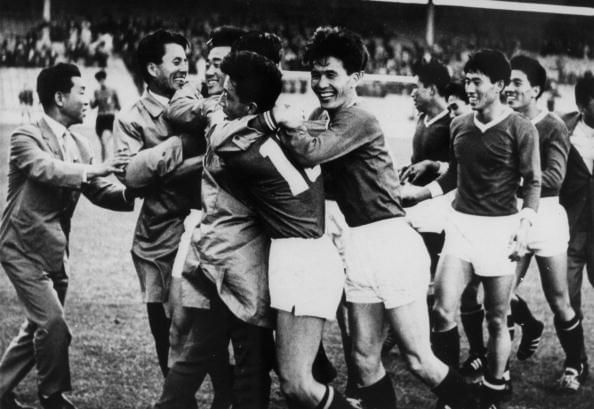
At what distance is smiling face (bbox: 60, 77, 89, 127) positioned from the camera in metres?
3.15

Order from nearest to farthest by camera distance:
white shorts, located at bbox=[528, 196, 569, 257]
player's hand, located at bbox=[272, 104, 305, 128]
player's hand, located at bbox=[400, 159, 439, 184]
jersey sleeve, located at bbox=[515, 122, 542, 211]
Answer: player's hand, located at bbox=[272, 104, 305, 128] < jersey sleeve, located at bbox=[515, 122, 542, 211] < player's hand, located at bbox=[400, 159, 439, 184] < white shorts, located at bbox=[528, 196, 569, 257]

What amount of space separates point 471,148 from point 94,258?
364cm

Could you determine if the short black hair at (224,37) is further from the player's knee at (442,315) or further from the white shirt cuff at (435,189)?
the player's knee at (442,315)

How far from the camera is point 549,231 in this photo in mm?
3697

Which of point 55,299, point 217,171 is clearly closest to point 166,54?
point 217,171

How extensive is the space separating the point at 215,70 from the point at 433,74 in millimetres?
1566

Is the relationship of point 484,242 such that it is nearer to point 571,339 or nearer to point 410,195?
point 410,195

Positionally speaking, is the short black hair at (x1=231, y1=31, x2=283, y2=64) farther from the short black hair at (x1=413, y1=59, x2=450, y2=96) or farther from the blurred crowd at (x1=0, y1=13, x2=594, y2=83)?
the short black hair at (x1=413, y1=59, x2=450, y2=96)

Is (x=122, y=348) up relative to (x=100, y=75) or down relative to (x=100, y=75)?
down

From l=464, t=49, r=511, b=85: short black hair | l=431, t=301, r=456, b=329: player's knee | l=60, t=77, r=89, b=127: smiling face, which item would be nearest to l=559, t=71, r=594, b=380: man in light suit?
l=464, t=49, r=511, b=85: short black hair

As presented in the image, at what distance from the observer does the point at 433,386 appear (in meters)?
2.61

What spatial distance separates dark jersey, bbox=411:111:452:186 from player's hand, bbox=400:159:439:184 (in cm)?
12

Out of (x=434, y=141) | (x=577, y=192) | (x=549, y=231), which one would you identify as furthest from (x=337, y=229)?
(x=577, y=192)

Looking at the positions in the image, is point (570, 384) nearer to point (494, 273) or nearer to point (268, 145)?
point (494, 273)
